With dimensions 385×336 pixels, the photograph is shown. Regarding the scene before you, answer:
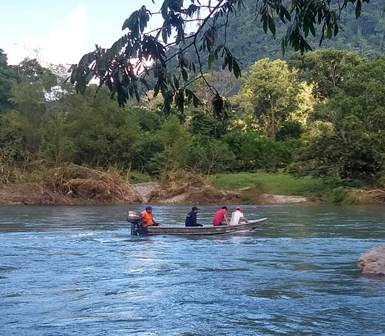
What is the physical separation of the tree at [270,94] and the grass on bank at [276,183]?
492 inches

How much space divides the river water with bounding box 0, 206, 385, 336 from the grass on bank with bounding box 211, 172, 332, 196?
21.8m

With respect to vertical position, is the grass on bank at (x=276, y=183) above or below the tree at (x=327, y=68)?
below

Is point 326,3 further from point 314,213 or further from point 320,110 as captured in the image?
point 320,110

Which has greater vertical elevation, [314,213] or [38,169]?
[38,169]

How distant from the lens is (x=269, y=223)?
3144 centimetres

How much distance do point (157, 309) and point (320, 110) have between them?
41008 millimetres

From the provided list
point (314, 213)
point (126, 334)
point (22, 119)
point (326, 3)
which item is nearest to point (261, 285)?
point (126, 334)

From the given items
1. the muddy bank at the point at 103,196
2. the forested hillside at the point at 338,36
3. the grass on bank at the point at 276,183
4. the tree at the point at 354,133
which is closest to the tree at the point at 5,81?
the muddy bank at the point at 103,196

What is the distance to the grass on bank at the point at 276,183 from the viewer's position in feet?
166

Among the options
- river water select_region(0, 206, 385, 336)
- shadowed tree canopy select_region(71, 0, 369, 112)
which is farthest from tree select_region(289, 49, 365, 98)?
shadowed tree canopy select_region(71, 0, 369, 112)

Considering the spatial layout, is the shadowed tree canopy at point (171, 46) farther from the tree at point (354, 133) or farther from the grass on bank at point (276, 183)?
the grass on bank at point (276, 183)

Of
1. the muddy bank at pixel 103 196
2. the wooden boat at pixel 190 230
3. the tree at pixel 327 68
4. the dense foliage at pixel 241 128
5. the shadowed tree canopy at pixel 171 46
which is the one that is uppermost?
the tree at pixel 327 68

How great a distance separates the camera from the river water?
11.2 meters

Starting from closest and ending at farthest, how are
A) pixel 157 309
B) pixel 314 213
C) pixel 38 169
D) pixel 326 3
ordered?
1. pixel 326 3
2. pixel 157 309
3. pixel 314 213
4. pixel 38 169
